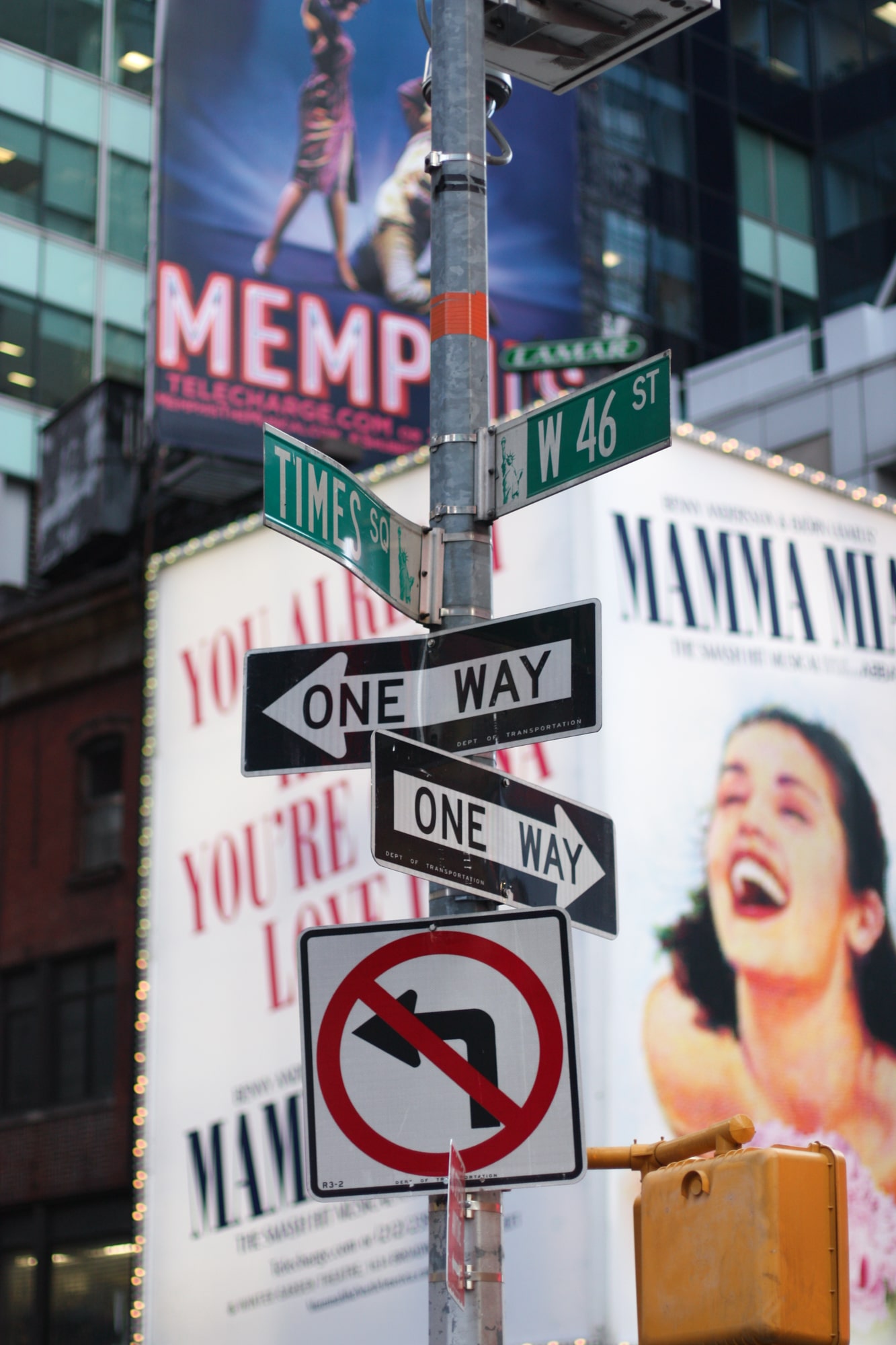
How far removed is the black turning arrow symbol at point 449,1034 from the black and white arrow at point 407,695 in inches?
38.9

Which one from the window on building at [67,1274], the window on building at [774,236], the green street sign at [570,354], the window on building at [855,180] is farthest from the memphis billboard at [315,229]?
the window on building at [855,180]

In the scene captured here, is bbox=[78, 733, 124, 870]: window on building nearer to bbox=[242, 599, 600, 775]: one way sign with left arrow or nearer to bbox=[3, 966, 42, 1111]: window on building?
bbox=[3, 966, 42, 1111]: window on building

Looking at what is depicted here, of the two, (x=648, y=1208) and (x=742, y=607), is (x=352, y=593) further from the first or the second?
(x=648, y=1208)

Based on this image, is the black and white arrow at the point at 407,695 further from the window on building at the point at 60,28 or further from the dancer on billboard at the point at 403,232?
the window on building at the point at 60,28

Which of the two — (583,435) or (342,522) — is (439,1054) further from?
(583,435)

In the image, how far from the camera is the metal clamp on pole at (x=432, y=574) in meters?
6.00

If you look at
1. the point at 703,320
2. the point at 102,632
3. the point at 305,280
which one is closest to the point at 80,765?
the point at 102,632

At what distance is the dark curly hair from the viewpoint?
16.2m

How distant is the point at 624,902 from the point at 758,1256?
11858 millimetres

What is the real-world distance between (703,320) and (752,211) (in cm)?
340

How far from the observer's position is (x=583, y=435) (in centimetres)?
600

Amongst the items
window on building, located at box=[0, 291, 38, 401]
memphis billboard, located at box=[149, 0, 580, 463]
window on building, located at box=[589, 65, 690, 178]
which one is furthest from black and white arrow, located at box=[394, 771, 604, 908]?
window on building, located at box=[589, 65, 690, 178]

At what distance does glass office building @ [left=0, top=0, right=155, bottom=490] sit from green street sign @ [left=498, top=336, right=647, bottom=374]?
2268cm

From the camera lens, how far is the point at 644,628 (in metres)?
16.6
